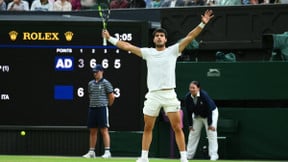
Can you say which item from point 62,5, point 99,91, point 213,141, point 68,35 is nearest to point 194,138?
point 213,141

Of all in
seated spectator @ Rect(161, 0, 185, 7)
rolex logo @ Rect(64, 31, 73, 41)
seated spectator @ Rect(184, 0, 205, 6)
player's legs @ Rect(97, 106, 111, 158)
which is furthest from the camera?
seated spectator @ Rect(161, 0, 185, 7)

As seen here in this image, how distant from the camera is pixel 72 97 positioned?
17328 millimetres

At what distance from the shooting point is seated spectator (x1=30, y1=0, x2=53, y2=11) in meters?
21.0

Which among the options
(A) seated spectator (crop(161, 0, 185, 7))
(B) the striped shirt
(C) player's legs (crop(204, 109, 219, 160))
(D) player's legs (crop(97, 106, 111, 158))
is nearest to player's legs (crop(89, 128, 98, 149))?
(D) player's legs (crop(97, 106, 111, 158))

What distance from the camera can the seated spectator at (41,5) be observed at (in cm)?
2105

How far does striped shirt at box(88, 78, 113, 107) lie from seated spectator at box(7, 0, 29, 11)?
480 centimetres

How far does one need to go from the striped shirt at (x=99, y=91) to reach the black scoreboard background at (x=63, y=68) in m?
0.34

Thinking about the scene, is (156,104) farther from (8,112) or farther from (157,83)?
(8,112)

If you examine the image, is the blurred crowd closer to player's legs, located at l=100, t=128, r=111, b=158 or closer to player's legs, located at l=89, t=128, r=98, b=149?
player's legs, located at l=100, t=128, r=111, b=158

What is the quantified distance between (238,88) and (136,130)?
236cm

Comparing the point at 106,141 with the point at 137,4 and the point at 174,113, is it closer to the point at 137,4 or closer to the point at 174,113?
the point at 174,113

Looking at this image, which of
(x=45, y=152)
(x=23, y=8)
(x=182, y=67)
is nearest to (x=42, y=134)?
(x=45, y=152)

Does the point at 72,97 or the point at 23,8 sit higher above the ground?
the point at 23,8

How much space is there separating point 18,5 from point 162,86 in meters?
9.37
